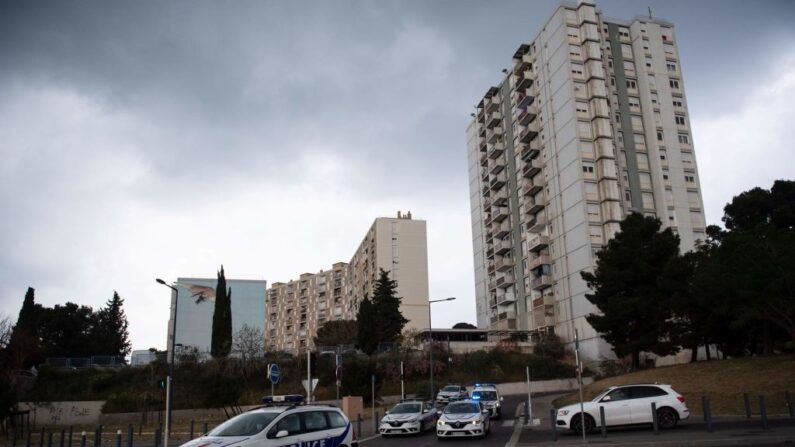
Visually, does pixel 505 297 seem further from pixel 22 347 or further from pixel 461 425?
pixel 461 425

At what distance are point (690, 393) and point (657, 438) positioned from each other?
1270 cm

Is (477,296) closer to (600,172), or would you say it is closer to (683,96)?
(600,172)

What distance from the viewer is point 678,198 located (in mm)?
67500

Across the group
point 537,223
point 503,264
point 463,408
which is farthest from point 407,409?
point 503,264

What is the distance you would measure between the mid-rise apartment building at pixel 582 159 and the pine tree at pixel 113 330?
48.7 m

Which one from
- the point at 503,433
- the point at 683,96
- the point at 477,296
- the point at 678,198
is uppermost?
the point at 683,96

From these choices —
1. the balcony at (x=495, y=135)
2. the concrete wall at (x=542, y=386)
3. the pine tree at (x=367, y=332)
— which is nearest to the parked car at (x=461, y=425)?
the concrete wall at (x=542, y=386)

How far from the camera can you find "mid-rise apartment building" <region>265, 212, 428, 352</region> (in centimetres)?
10151

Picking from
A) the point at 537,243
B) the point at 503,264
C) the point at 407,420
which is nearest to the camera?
the point at 407,420

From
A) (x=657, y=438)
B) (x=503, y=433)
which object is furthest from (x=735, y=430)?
(x=503, y=433)

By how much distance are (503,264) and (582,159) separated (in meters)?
18.8

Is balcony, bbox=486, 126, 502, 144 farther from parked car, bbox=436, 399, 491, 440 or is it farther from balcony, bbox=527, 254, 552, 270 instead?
parked car, bbox=436, 399, 491, 440

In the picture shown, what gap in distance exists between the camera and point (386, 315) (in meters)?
68.0

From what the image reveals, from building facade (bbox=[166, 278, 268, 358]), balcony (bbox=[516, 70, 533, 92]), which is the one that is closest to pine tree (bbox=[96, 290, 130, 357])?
building facade (bbox=[166, 278, 268, 358])
